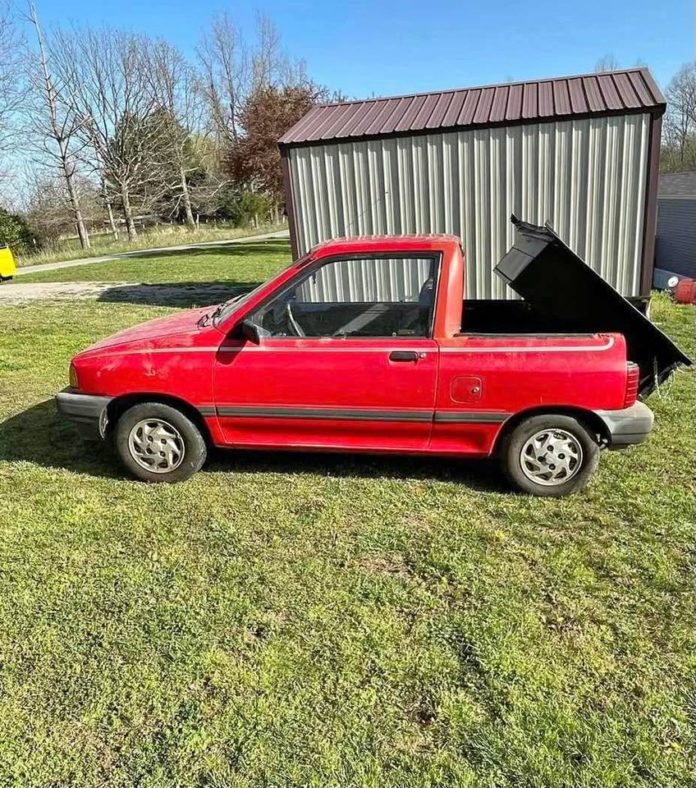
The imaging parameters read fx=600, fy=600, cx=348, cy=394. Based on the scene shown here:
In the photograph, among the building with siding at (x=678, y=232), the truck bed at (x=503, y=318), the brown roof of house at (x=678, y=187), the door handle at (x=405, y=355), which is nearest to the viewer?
the door handle at (x=405, y=355)

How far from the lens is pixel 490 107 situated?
32.1ft

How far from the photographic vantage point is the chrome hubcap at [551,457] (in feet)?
12.9

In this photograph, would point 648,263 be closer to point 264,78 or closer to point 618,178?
point 618,178

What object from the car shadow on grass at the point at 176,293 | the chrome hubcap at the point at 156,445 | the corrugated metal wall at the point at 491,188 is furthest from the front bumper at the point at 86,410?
the car shadow on grass at the point at 176,293

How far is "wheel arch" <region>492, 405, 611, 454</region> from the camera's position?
3.87m

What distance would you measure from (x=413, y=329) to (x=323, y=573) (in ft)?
5.49

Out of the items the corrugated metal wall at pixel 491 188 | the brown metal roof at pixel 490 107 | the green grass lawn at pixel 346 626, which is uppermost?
the brown metal roof at pixel 490 107

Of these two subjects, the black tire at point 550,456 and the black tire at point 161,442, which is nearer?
the black tire at point 550,456

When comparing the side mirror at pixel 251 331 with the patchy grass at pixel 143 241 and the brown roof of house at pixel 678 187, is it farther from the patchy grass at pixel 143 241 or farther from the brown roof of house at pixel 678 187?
the patchy grass at pixel 143 241

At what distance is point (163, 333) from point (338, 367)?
135 centimetres

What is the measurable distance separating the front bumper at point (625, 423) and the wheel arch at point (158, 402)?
2.69 m

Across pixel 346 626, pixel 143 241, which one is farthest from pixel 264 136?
pixel 346 626

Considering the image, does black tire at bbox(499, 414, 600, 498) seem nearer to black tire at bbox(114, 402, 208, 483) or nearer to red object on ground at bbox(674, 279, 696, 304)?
black tire at bbox(114, 402, 208, 483)

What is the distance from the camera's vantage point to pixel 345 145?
395 inches
